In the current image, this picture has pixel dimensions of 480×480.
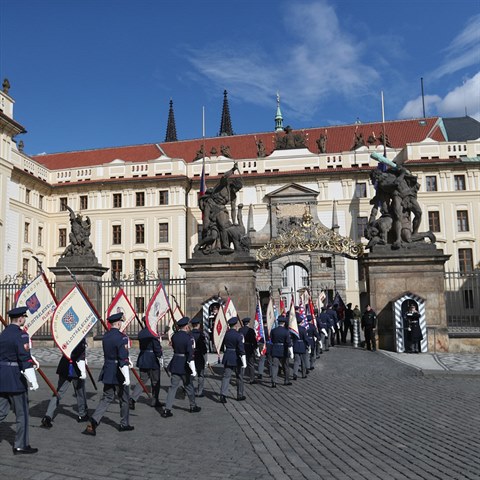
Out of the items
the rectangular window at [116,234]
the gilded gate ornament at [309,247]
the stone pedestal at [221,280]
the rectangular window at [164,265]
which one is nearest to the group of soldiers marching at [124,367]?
the stone pedestal at [221,280]

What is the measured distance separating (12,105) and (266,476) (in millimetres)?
34853

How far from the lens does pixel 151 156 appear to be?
47250 mm

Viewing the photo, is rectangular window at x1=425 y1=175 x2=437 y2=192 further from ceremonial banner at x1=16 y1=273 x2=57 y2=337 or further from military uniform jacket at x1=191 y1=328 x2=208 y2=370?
ceremonial banner at x1=16 y1=273 x2=57 y2=337

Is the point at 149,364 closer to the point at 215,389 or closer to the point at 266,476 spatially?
the point at 215,389

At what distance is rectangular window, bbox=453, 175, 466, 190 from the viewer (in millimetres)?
37125

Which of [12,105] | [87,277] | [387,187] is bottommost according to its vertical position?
[87,277]

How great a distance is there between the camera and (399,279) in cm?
1603

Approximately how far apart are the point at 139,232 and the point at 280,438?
35294 mm

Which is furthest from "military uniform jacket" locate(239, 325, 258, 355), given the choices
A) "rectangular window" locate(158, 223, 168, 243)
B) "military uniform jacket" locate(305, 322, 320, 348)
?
"rectangular window" locate(158, 223, 168, 243)

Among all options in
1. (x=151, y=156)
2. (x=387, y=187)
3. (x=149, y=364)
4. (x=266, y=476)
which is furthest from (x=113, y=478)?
(x=151, y=156)

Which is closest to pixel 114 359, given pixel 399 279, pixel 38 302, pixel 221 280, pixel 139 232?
pixel 38 302

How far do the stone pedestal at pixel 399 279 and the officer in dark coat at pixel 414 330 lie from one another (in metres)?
0.60

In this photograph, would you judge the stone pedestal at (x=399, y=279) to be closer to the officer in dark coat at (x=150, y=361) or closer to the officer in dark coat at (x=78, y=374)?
the officer in dark coat at (x=150, y=361)

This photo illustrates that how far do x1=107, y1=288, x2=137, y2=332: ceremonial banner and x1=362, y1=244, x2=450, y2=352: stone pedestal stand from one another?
342 inches
